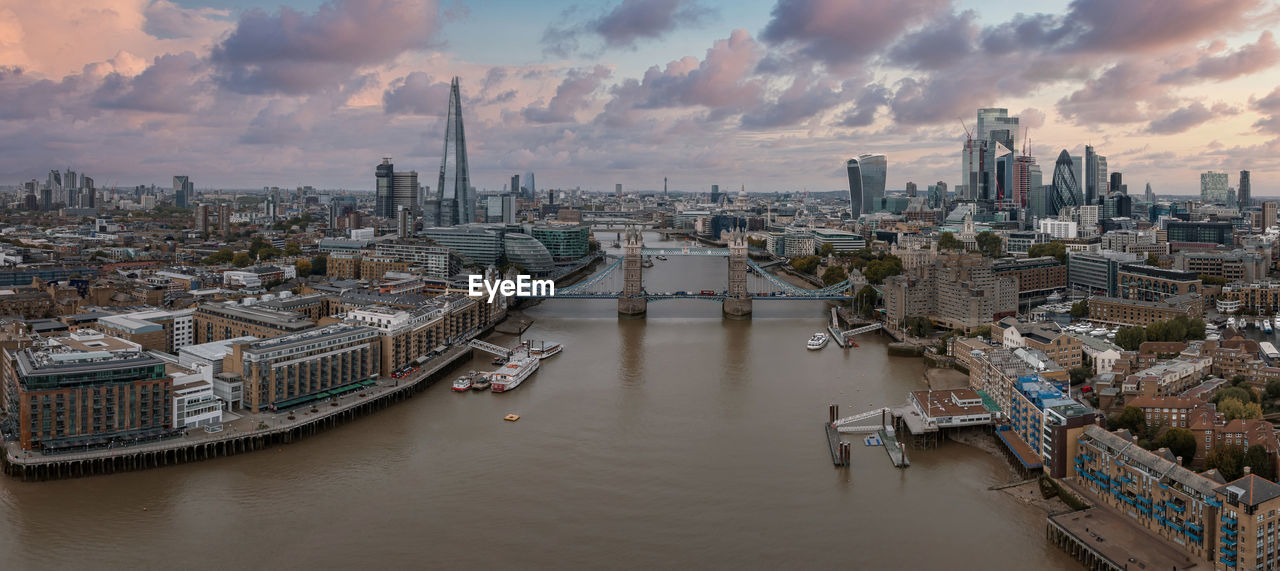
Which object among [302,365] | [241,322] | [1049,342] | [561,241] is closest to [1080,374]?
[1049,342]

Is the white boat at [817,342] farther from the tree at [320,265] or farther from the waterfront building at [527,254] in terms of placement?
the tree at [320,265]

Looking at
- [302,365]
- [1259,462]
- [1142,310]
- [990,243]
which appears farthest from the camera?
[990,243]

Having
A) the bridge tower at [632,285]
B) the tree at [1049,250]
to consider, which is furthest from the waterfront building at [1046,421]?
the tree at [1049,250]

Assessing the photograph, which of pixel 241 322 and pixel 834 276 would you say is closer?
pixel 241 322

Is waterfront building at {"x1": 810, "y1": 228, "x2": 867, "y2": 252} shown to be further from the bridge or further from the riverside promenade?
the riverside promenade

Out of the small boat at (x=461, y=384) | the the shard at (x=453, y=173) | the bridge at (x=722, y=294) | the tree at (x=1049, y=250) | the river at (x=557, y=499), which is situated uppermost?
the the shard at (x=453, y=173)

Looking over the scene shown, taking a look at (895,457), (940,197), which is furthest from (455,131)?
(940,197)

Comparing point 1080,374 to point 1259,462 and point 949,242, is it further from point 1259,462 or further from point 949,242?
point 949,242
